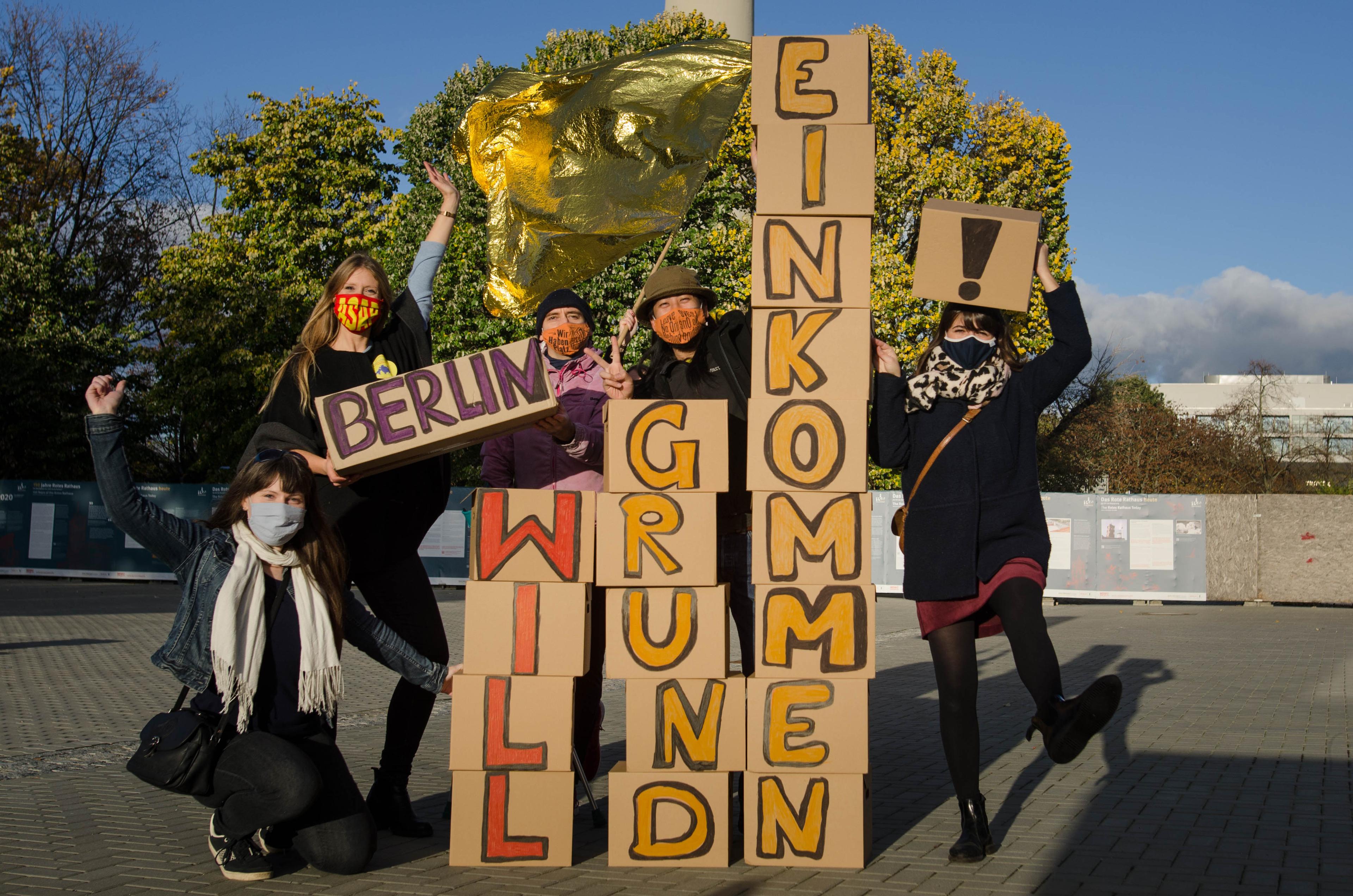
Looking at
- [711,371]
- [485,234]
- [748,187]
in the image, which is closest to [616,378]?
[711,371]

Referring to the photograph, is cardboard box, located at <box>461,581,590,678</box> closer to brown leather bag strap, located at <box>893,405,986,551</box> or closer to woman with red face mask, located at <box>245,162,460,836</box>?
woman with red face mask, located at <box>245,162,460,836</box>

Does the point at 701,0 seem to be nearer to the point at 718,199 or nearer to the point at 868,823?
the point at 718,199

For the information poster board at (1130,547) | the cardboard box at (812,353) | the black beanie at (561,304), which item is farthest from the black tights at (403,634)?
the information poster board at (1130,547)

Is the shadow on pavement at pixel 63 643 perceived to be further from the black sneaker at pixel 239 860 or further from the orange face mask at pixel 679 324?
the orange face mask at pixel 679 324

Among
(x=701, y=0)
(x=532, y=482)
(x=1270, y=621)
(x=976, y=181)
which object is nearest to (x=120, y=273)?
(x=701, y=0)

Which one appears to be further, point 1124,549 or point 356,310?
point 1124,549

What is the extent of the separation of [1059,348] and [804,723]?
167cm

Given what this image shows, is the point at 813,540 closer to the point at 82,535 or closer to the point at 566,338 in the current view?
the point at 566,338

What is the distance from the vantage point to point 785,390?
4191mm

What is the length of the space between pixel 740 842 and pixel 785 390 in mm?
1724

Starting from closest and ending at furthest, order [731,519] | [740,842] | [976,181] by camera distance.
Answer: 1. [740,842]
2. [731,519]
3. [976,181]

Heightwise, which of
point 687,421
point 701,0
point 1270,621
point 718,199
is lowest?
point 1270,621

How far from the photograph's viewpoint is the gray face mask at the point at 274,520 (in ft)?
12.9

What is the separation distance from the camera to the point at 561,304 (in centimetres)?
504
